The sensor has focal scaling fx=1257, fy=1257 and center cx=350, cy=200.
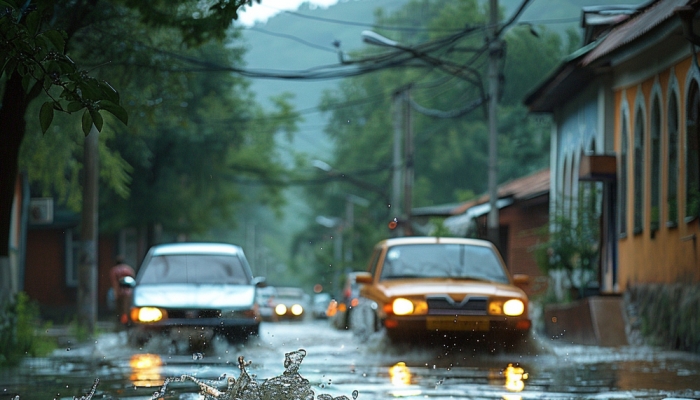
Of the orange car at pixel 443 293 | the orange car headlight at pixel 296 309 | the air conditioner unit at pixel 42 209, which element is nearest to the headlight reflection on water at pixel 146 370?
the orange car at pixel 443 293

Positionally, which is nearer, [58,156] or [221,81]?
[58,156]

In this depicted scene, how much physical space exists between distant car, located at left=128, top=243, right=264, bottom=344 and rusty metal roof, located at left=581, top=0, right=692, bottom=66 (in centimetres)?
620

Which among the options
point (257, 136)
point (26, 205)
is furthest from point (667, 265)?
point (257, 136)

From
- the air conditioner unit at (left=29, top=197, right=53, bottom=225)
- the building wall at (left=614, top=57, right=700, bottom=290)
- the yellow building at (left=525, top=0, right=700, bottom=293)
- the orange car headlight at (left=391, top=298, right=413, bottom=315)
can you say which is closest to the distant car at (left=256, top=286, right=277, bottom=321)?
the yellow building at (left=525, top=0, right=700, bottom=293)

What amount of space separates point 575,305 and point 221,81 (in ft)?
77.9

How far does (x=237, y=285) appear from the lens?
1652cm

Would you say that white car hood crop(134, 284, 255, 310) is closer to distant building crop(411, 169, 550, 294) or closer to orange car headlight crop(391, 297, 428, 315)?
orange car headlight crop(391, 297, 428, 315)

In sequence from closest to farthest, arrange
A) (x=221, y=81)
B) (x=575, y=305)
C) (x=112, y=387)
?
(x=112, y=387) < (x=575, y=305) < (x=221, y=81)

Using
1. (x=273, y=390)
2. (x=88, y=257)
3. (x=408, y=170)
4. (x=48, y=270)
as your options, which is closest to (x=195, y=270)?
(x=88, y=257)

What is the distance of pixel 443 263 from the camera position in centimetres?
1509

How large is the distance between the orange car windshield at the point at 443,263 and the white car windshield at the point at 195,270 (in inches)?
98.8

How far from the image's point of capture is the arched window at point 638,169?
2080cm

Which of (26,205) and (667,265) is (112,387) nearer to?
(667,265)

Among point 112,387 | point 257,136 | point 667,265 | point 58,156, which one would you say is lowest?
point 112,387
